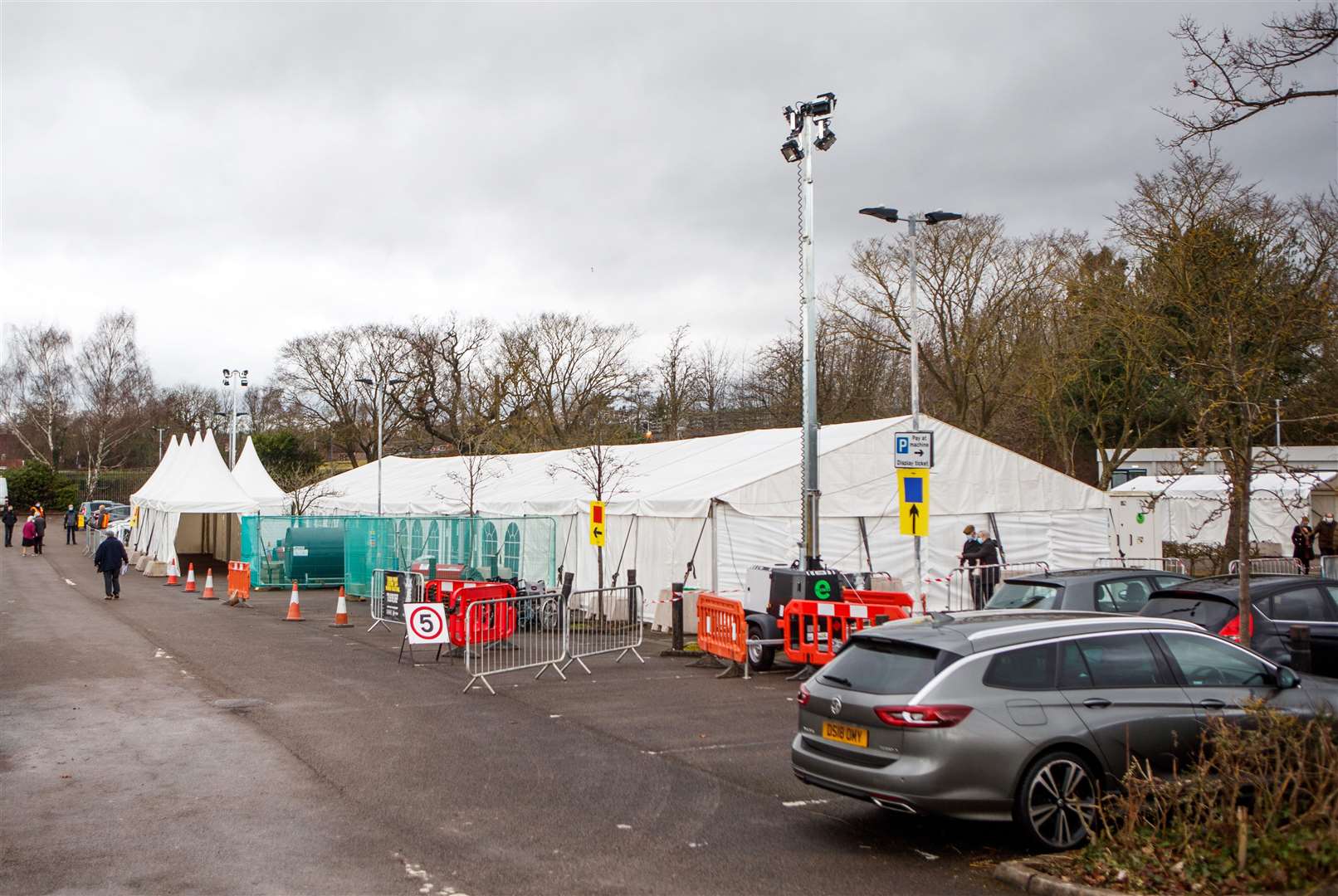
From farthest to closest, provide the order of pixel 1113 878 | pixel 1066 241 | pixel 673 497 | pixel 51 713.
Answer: pixel 1066 241 → pixel 673 497 → pixel 51 713 → pixel 1113 878

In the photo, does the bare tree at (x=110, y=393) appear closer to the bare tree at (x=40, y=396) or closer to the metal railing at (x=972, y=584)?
the bare tree at (x=40, y=396)

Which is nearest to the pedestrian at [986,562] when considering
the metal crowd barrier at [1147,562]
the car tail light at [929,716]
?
the metal crowd barrier at [1147,562]

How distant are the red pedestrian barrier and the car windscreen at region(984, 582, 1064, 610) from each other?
3.92 ft

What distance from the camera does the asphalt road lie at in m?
6.51

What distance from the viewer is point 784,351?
4462 centimetres

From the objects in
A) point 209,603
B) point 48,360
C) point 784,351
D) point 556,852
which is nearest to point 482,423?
point 784,351

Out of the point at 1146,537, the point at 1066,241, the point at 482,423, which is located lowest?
the point at 1146,537

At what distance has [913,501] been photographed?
16.2 m

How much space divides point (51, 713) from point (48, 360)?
235ft

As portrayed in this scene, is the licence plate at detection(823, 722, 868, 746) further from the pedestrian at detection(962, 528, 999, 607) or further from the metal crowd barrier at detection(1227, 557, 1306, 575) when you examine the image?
the metal crowd barrier at detection(1227, 557, 1306, 575)

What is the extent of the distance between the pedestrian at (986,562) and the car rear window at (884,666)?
13.4 metres

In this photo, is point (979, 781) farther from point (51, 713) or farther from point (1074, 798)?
point (51, 713)

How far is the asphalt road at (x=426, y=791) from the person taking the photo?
21.4 feet

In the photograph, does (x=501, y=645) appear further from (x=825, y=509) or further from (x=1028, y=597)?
(x=825, y=509)
